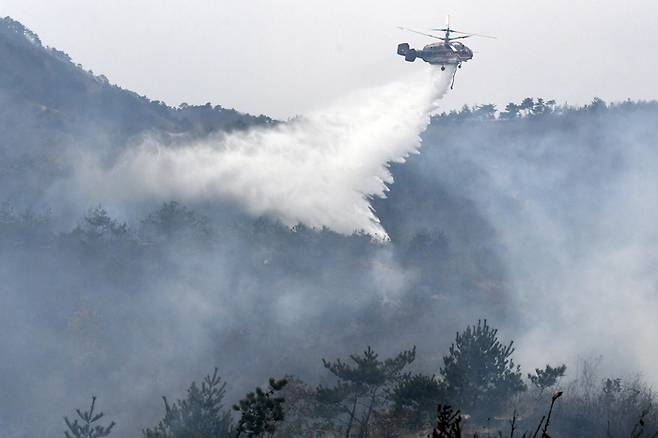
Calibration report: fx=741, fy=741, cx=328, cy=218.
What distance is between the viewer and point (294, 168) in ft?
309

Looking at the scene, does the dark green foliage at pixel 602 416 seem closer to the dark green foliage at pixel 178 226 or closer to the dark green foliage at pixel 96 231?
the dark green foliage at pixel 178 226

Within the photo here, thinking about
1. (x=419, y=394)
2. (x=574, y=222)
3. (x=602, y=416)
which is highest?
(x=574, y=222)

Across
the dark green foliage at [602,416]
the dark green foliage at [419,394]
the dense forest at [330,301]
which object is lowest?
the dark green foliage at [419,394]

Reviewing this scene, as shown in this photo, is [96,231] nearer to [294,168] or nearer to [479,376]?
[294,168]

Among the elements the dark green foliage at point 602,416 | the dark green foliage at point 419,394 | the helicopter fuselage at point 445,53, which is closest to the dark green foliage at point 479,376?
the dark green foliage at point 419,394

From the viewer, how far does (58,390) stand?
67125 millimetres

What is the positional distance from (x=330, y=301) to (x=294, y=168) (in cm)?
1854

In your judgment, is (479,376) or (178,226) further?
(178,226)

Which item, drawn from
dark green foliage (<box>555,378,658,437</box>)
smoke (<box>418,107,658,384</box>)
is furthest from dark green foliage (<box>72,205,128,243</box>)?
dark green foliage (<box>555,378,658,437</box>)

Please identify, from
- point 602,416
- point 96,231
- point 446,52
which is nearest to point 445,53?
point 446,52

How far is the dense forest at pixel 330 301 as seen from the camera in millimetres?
50812

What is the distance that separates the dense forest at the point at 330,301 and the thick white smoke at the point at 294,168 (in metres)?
3.53

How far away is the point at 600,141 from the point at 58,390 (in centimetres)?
11743

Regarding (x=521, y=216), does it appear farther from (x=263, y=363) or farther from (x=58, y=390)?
(x=58, y=390)
